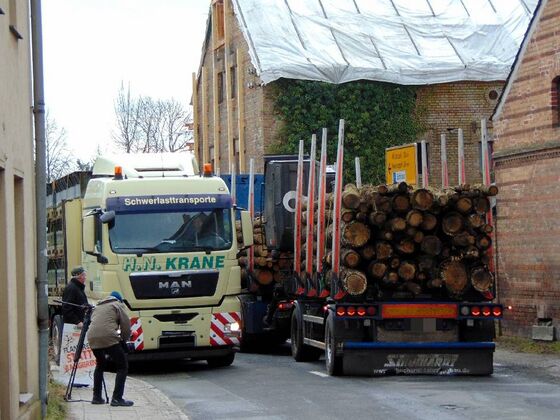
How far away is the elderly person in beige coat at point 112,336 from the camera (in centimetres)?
1461

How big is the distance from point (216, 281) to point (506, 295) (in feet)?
27.8

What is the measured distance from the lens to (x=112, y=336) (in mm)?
14680

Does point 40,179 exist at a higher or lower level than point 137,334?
higher

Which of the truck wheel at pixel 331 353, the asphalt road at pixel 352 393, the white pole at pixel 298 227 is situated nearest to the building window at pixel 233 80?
the white pole at pixel 298 227

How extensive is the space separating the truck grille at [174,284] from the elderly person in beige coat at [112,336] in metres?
3.89

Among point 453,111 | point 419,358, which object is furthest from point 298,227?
point 453,111

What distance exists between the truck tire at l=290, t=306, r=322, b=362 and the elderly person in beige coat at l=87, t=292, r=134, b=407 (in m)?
5.42

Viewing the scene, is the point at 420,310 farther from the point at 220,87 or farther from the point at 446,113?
the point at 220,87

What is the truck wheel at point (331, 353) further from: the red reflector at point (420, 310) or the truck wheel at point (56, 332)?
the truck wheel at point (56, 332)

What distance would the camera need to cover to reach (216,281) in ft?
63.0

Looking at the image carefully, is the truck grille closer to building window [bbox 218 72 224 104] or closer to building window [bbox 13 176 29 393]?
building window [bbox 13 176 29 393]

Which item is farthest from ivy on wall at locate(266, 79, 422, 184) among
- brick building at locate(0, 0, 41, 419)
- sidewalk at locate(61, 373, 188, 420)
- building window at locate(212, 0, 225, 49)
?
brick building at locate(0, 0, 41, 419)

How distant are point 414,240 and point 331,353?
2.08 metres

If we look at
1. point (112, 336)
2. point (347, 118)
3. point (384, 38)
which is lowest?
point (112, 336)
